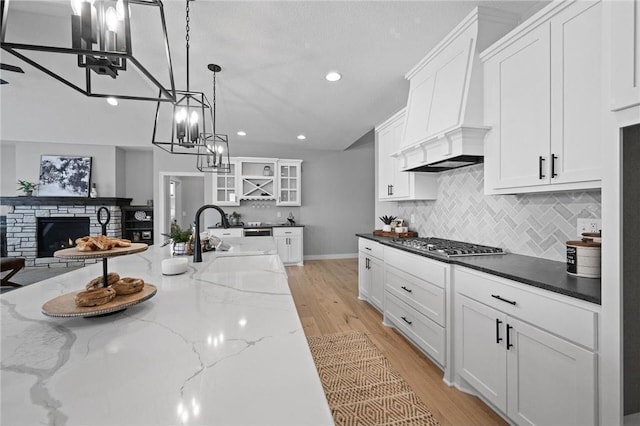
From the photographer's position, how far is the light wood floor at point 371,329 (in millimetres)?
1744

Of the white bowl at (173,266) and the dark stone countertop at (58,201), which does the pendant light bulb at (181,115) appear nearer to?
the white bowl at (173,266)

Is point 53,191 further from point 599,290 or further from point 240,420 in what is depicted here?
point 599,290

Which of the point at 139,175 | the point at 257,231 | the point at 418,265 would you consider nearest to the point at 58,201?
the point at 139,175

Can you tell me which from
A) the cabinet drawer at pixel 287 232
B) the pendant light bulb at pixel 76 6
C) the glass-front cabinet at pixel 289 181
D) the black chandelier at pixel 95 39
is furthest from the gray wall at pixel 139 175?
the pendant light bulb at pixel 76 6

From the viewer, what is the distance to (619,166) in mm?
1088

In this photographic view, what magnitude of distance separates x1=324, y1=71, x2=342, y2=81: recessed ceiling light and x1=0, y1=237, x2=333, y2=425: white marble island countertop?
2.58 metres

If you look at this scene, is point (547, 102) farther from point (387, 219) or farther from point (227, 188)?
point (227, 188)

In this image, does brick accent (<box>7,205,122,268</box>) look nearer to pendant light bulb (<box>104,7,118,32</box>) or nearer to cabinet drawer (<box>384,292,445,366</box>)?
cabinet drawer (<box>384,292,445,366</box>)

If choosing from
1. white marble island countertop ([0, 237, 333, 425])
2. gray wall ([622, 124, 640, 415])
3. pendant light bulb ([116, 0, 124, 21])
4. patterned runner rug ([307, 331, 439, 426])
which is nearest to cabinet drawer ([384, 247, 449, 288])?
patterned runner rug ([307, 331, 439, 426])

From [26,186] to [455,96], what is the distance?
28.4ft

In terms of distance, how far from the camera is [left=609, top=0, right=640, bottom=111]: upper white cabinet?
1.05 meters

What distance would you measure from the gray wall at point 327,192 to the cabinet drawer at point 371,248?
322cm

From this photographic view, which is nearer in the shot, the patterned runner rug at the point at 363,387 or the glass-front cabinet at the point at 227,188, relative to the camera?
the patterned runner rug at the point at 363,387

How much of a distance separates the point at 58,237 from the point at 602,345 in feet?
29.9
